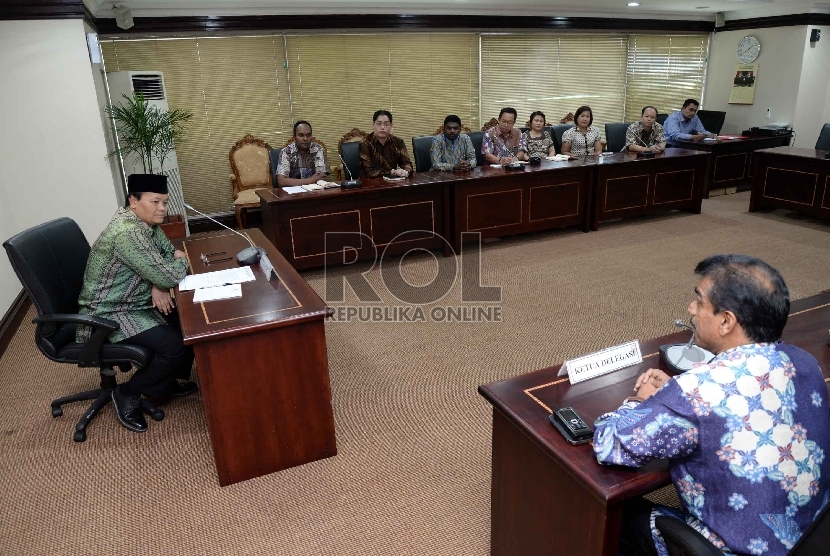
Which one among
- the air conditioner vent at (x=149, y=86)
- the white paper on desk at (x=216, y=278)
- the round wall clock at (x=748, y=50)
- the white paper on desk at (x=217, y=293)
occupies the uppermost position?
the round wall clock at (x=748, y=50)

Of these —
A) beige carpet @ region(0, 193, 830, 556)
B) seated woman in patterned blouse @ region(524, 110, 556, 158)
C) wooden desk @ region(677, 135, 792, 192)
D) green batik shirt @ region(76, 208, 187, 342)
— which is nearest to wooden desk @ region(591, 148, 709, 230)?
seated woman in patterned blouse @ region(524, 110, 556, 158)

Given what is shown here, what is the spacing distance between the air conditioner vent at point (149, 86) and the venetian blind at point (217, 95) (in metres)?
0.57

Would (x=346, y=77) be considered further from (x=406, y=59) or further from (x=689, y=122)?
(x=689, y=122)

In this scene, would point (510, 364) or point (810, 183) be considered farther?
point (810, 183)

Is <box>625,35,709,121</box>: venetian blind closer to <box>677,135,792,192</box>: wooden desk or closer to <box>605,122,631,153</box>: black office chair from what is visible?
<box>677,135,792,192</box>: wooden desk

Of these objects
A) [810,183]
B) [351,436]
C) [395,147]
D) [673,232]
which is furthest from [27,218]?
[810,183]

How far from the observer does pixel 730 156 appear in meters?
6.94

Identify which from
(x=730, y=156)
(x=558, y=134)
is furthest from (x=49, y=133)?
(x=730, y=156)

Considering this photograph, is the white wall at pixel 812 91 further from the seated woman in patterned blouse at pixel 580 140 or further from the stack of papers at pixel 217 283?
the stack of papers at pixel 217 283

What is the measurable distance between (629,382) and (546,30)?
257 inches

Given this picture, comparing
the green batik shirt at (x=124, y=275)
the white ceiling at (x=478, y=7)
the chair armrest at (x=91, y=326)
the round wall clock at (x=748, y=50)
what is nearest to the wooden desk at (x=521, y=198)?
the white ceiling at (x=478, y=7)

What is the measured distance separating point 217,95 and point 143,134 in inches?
54.2

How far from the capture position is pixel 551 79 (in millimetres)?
7406

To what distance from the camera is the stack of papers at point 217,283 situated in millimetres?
2357
